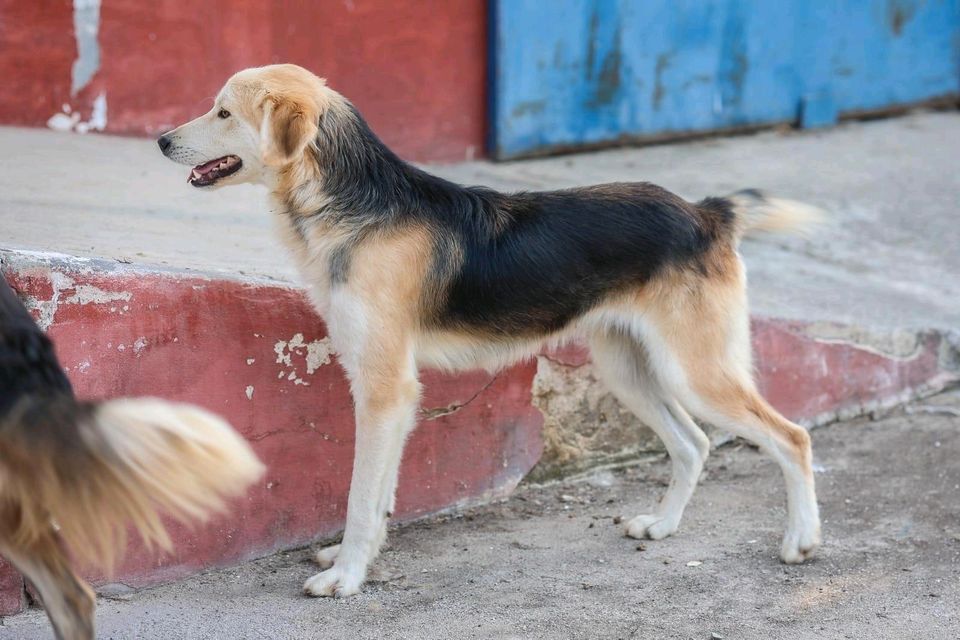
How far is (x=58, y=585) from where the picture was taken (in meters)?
3.16

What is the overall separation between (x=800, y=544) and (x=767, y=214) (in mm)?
1178

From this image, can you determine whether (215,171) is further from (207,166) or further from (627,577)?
(627,577)

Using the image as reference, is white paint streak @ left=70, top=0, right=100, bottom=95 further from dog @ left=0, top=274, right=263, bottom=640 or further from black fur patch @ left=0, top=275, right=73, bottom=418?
dog @ left=0, top=274, right=263, bottom=640

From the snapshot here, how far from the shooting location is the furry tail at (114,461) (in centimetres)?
281

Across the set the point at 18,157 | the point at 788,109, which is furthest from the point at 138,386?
the point at 788,109

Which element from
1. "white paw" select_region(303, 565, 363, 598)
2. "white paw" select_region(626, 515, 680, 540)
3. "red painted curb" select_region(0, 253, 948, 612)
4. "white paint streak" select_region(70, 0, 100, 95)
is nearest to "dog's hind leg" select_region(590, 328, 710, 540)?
"white paw" select_region(626, 515, 680, 540)

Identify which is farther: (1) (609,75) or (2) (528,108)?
(1) (609,75)

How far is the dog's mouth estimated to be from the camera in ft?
13.8

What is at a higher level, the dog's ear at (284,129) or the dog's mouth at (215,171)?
the dog's ear at (284,129)

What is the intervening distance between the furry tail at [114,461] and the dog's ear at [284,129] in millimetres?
1378

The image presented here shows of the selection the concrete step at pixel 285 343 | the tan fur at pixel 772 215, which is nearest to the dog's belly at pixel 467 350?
the concrete step at pixel 285 343

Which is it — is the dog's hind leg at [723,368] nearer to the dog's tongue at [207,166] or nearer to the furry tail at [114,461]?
the dog's tongue at [207,166]

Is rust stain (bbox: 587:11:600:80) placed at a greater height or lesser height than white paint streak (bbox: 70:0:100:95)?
lesser

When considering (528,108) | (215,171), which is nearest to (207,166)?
(215,171)
